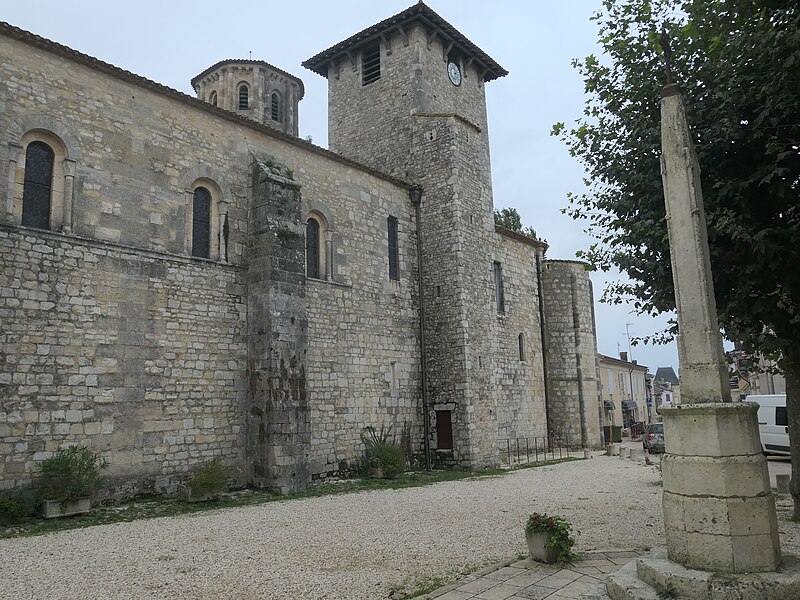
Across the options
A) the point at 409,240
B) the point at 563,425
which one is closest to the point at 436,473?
the point at 409,240

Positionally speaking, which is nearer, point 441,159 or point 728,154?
point 728,154

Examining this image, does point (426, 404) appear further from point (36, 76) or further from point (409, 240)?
point (36, 76)

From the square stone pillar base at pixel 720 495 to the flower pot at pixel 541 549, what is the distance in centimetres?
165

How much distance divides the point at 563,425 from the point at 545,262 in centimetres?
695

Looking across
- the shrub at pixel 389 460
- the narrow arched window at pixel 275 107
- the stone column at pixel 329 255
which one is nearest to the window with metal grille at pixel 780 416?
the shrub at pixel 389 460

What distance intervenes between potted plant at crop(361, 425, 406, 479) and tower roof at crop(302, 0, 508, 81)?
13.7 meters

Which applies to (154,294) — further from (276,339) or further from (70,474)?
(70,474)

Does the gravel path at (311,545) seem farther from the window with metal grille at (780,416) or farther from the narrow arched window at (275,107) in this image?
the narrow arched window at (275,107)

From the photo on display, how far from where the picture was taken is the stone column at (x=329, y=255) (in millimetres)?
16359

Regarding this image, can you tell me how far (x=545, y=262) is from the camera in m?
26.7

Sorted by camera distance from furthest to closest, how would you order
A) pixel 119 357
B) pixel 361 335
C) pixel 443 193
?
pixel 443 193, pixel 361 335, pixel 119 357

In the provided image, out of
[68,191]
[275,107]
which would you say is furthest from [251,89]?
[68,191]

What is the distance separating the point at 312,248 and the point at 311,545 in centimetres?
939

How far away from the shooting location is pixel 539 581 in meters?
6.16
